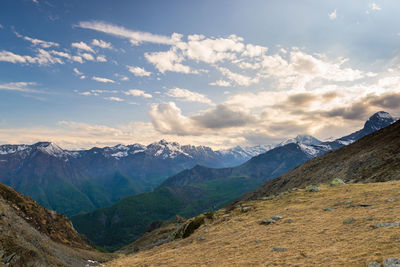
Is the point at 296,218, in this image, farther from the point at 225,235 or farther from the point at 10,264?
the point at 10,264

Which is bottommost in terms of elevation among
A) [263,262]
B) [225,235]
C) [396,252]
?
[225,235]

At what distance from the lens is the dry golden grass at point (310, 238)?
1537cm

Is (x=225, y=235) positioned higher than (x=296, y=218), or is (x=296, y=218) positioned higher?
(x=296, y=218)

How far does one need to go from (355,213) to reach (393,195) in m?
7.74

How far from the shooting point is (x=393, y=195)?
2719 centimetres

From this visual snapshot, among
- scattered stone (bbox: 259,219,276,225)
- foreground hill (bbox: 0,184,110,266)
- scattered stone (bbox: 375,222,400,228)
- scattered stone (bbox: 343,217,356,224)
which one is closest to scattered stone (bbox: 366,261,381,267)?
scattered stone (bbox: 375,222,400,228)

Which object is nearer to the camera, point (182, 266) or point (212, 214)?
point (182, 266)

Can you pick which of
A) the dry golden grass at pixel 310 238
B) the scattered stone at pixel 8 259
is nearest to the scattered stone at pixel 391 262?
the dry golden grass at pixel 310 238

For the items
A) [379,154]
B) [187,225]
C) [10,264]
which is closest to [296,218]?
[187,225]

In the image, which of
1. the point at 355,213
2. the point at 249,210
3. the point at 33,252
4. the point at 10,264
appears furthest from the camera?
the point at 33,252

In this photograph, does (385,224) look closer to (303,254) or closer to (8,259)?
(303,254)

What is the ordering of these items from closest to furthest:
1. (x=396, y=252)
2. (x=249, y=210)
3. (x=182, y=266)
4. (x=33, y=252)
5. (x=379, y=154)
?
(x=396, y=252)
(x=182, y=266)
(x=249, y=210)
(x=33, y=252)
(x=379, y=154)

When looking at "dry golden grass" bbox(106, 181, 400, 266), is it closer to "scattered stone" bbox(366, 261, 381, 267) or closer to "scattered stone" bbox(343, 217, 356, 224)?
"scattered stone" bbox(343, 217, 356, 224)

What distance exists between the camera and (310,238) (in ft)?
66.5
